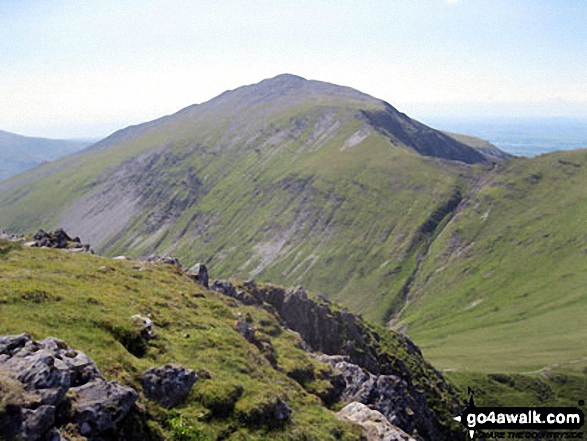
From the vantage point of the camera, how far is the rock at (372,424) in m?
31.9

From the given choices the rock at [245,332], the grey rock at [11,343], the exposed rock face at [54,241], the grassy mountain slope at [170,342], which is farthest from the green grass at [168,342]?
the exposed rock face at [54,241]

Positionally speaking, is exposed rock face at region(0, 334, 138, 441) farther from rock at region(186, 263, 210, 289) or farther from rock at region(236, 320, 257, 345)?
rock at region(186, 263, 210, 289)

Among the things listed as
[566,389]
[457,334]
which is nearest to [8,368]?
[566,389]

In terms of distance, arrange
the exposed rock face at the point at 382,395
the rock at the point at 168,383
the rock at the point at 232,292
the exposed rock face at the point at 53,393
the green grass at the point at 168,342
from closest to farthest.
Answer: the exposed rock face at the point at 53,393
the rock at the point at 168,383
the green grass at the point at 168,342
the exposed rock face at the point at 382,395
the rock at the point at 232,292

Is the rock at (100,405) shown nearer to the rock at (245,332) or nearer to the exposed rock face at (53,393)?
the exposed rock face at (53,393)

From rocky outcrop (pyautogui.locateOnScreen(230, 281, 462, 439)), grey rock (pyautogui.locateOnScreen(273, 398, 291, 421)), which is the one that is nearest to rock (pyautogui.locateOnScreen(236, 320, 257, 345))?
grey rock (pyautogui.locateOnScreen(273, 398, 291, 421))

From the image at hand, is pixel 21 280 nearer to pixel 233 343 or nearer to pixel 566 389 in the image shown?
pixel 233 343

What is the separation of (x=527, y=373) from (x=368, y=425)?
130806 mm

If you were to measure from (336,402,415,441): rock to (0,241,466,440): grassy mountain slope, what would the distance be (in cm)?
194

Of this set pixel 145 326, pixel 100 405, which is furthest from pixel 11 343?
pixel 145 326

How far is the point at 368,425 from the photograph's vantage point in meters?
33.2

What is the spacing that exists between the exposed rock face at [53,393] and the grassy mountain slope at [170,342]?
8.61 ft

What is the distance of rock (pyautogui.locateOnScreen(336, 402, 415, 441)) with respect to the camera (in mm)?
31891

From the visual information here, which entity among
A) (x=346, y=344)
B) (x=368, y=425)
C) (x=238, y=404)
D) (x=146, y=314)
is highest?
(x=146, y=314)
